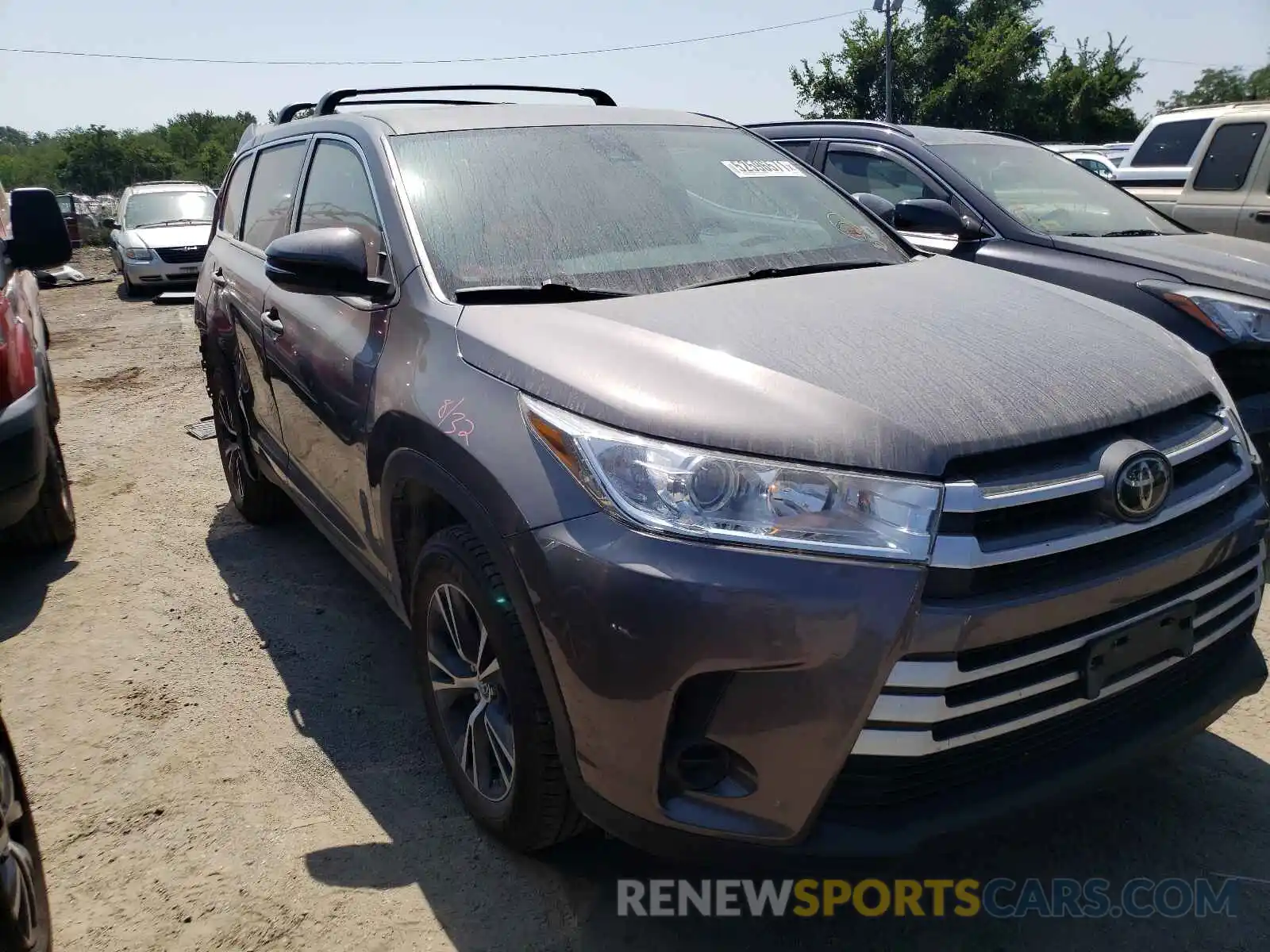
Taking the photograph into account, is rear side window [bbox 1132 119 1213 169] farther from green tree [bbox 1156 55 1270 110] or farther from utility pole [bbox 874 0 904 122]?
green tree [bbox 1156 55 1270 110]

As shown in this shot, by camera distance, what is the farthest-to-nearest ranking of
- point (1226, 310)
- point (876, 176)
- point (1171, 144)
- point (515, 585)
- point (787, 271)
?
point (1171, 144) → point (876, 176) → point (1226, 310) → point (787, 271) → point (515, 585)

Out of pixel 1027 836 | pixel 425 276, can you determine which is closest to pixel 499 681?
pixel 425 276

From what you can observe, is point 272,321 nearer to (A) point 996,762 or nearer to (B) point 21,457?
(B) point 21,457

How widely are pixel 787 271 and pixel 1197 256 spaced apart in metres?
→ 2.84

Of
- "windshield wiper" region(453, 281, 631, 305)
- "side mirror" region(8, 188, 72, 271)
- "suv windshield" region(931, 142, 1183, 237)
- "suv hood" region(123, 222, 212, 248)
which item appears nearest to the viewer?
"windshield wiper" region(453, 281, 631, 305)

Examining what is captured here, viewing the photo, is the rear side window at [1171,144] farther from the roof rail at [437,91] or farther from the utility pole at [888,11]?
the utility pole at [888,11]

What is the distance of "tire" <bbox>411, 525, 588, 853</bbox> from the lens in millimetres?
2053

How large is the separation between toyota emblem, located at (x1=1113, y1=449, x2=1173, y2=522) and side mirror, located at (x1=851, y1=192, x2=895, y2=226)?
289cm

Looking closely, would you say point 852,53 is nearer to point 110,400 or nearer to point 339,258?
point 110,400

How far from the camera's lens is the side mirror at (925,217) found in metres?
4.36

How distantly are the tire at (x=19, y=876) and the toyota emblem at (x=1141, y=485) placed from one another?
2151 millimetres

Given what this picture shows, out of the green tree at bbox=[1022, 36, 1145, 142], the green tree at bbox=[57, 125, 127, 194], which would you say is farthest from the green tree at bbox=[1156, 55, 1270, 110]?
the green tree at bbox=[57, 125, 127, 194]

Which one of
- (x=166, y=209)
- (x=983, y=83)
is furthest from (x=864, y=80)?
(x=166, y=209)

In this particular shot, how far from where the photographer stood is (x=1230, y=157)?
730 centimetres
